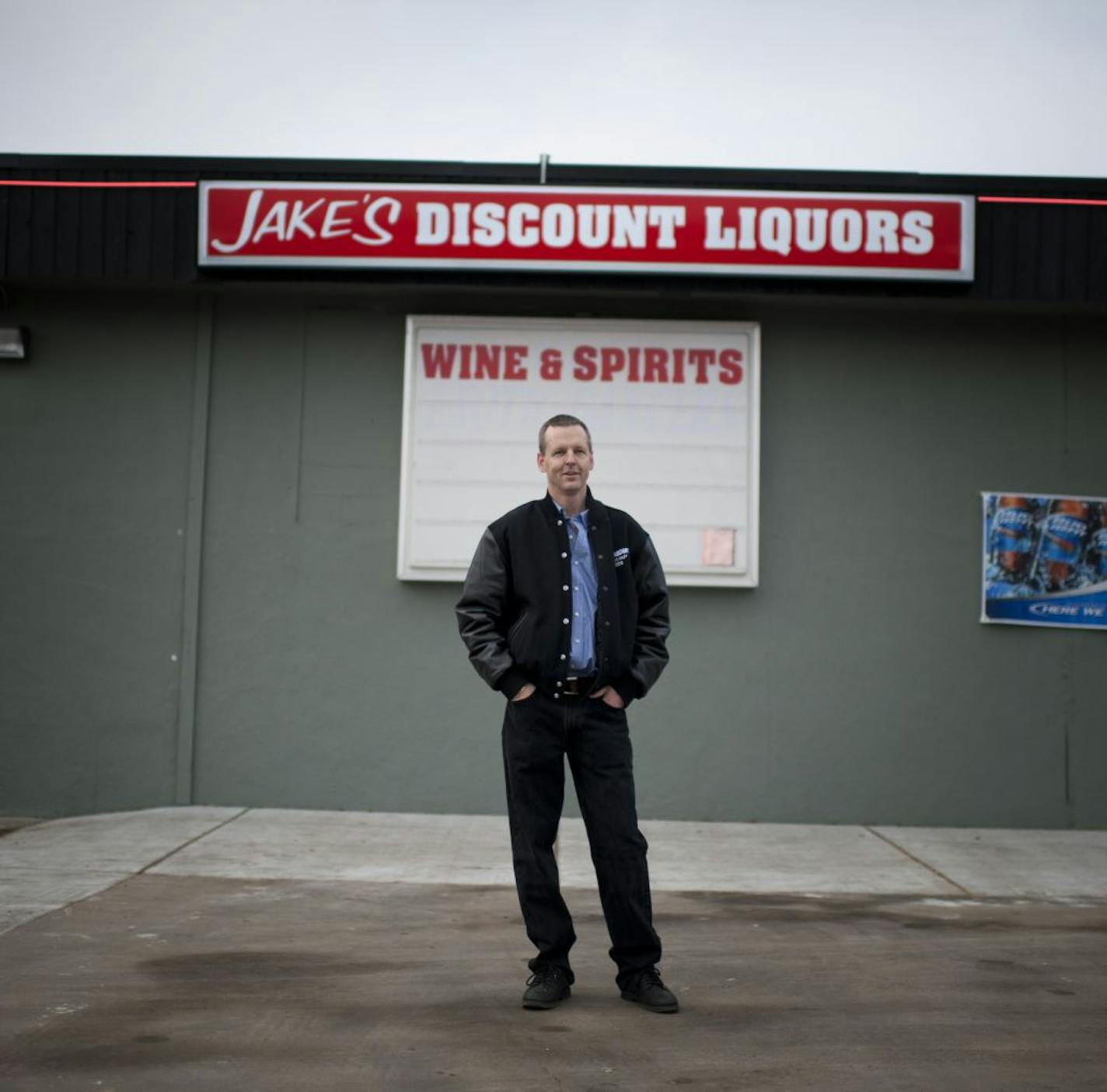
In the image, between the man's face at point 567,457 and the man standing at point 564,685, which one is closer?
the man standing at point 564,685

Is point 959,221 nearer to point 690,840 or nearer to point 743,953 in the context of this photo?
point 690,840

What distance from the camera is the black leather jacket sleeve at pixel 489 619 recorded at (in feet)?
16.1

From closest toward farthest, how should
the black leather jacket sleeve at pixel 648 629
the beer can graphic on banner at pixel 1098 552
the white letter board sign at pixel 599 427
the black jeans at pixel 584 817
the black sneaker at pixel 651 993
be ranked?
1. the black sneaker at pixel 651 993
2. the black jeans at pixel 584 817
3. the black leather jacket sleeve at pixel 648 629
4. the white letter board sign at pixel 599 427
5. the beer can graphic on banner at pixel 1098 552

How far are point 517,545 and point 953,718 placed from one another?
5174 millimetres

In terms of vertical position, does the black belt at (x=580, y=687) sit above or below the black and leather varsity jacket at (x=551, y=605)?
below

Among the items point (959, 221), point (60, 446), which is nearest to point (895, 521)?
point (959, 221)

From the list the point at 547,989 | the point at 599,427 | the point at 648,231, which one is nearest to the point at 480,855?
the point at 599,427

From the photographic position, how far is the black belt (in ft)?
16.1

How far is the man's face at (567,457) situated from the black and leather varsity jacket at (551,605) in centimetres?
12

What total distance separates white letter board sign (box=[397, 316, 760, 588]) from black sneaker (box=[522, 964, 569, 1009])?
4505 mm

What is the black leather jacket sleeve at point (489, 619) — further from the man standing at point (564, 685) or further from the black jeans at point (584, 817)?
the black jeans at point (584, 817)

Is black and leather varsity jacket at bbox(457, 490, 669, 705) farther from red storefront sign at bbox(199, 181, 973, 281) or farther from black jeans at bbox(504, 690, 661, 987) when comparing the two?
red storefront sign at bbox(199, 181, 973, 281)

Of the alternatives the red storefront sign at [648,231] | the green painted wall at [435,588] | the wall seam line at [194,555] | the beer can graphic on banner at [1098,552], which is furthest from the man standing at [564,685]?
the beer can graphic on banner at [1098,552]

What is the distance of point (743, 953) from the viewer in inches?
222
